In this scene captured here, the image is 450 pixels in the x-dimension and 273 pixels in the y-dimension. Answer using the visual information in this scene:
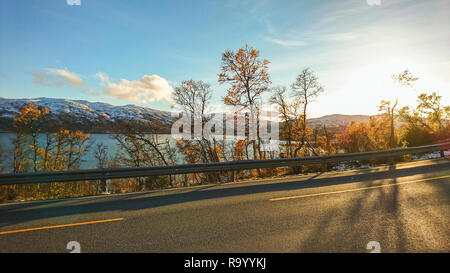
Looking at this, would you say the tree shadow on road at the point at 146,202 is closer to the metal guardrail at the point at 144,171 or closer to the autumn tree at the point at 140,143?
the metal guardrail at the point at 144,171

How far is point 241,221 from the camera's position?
4.16m

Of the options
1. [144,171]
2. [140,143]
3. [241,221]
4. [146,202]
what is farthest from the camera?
[140,143]

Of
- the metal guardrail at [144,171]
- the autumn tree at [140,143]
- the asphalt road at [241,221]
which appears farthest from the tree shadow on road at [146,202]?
the autumn tree at [140,143]

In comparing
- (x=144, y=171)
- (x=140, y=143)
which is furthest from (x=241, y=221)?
(x=140, y=143)

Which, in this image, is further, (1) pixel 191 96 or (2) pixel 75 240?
(1) pixel 191 96

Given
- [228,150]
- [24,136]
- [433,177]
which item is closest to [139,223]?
[433,177]

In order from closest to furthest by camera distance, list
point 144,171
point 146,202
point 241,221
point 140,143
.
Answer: point 241,221, point 146,202, point 144,171, point 140,143

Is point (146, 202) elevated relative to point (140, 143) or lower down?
lower down

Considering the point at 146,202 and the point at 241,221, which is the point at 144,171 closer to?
the point at 146,202

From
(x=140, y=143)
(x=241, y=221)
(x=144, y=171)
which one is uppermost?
(x=140, y=143)

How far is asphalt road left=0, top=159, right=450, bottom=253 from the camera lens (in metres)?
3.22
